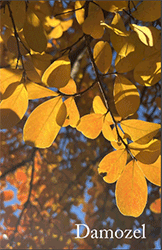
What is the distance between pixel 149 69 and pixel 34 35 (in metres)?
0.14

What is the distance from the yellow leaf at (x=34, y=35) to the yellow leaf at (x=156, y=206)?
44cm

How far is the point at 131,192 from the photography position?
0.82 ft

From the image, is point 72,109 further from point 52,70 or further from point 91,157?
point 91,157

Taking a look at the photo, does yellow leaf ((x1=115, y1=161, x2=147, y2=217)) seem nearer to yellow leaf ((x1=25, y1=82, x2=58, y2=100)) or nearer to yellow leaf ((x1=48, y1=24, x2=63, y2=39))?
yellow leaf ((x1=25, y1=82, x2=58, y2=100))

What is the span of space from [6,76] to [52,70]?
0.19 feet

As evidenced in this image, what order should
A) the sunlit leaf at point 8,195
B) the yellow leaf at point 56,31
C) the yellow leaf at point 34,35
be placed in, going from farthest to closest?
1. the sunlit leaf at point 8,195
2. the yellow leaf at point 56,31
3. the yellow leaf at point 34,35

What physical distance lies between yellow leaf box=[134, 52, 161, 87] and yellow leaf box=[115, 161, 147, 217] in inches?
4.3

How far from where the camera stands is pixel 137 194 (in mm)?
250

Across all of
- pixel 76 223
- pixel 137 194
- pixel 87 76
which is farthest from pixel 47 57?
pixel 76 223

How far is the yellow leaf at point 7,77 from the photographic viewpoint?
24 centimetres

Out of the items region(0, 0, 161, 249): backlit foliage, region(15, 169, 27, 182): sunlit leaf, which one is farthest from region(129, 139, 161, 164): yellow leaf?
region(15, 169, 27, 182): sunlit leaf

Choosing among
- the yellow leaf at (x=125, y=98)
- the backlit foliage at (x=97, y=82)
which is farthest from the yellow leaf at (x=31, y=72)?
the yellow leaf at (x=125, y=98)

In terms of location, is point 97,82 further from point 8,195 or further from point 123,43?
point 8,195

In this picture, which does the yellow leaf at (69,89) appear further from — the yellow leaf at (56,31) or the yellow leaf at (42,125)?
the yellow leaf at (56,31)
